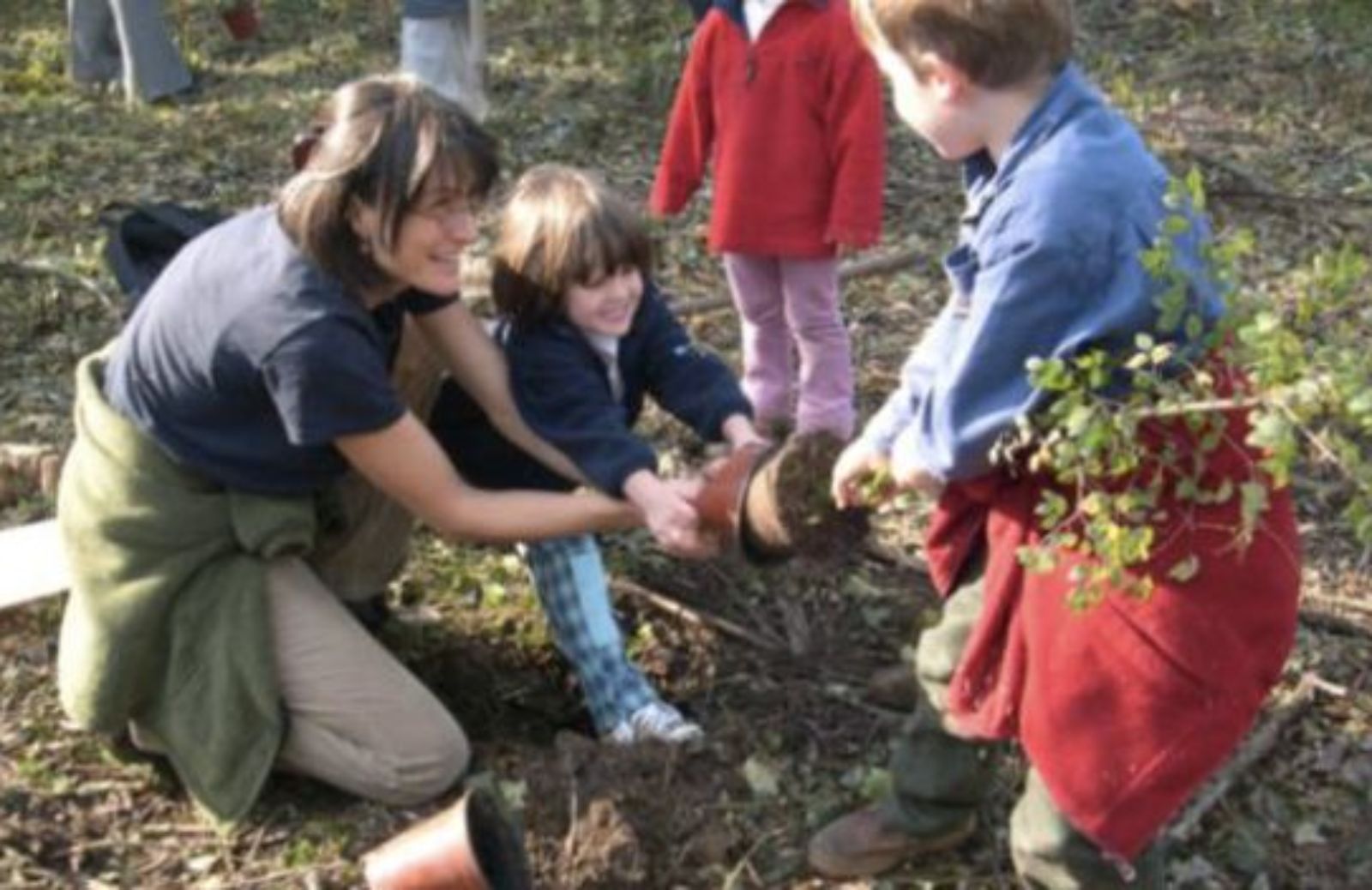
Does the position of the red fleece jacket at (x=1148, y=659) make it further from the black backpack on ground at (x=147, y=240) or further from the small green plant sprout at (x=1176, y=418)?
the black backpack on ground at (x=147, y=240)

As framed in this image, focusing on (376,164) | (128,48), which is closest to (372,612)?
(376,164)

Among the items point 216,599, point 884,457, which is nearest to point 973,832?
point 884,457

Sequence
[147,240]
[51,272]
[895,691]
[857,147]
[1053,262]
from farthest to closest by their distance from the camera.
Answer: [51,272] < [857,147] < [147,240] < [895,691] < [1053,262]

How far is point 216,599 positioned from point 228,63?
587 centimetres

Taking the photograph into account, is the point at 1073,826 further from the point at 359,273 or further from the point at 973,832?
the point at 359,273

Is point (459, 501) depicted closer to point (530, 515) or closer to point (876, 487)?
point (530, 515)

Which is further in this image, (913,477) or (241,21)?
(241,21)

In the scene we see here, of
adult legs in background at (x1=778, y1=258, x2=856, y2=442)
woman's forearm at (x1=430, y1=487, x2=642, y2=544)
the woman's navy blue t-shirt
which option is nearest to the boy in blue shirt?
woman's forearm at (x1=430, y1=487, x2=642, y2=544)

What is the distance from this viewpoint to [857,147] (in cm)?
430

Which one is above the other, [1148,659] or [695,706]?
[1148,659]

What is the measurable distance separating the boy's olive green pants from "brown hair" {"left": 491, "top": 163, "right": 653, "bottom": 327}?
3.35 ft

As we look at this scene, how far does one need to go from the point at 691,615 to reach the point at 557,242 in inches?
37.4

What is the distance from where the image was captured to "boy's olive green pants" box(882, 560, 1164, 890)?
268cm

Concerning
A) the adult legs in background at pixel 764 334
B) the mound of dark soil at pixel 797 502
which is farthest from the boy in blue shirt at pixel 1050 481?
the adult legs in background at pixel 764 334
